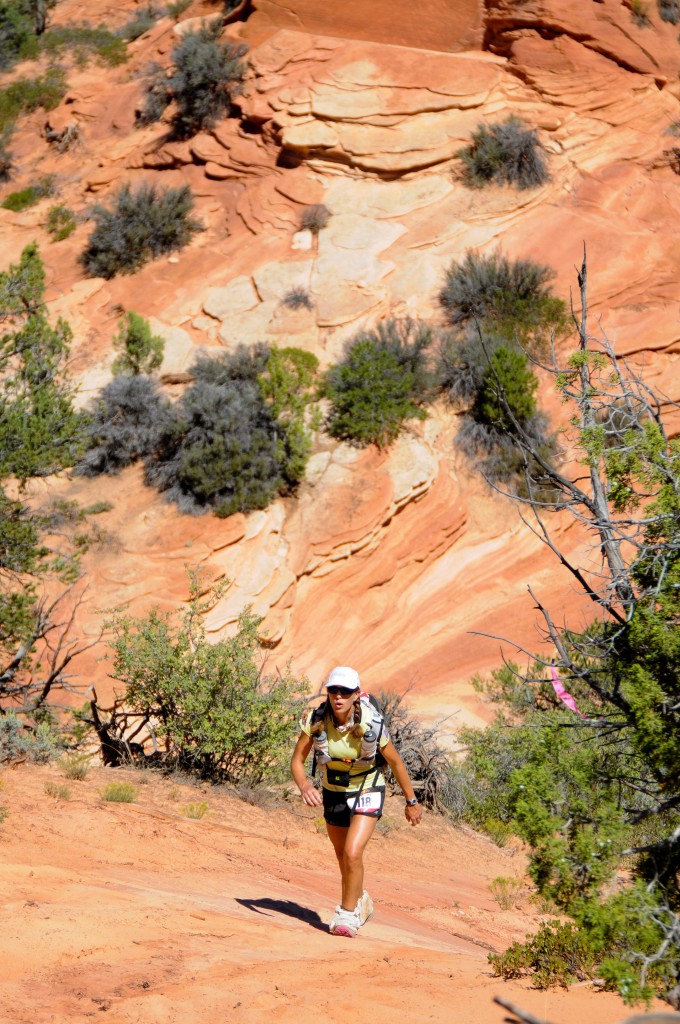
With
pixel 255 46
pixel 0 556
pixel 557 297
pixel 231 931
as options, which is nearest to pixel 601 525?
pixel 231 931

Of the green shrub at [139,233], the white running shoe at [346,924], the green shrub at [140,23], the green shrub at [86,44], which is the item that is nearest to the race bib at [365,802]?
the white running shoe at [346,924]

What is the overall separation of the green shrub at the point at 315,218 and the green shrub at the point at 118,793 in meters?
13.3

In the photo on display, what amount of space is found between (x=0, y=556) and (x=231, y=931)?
23.2 feet

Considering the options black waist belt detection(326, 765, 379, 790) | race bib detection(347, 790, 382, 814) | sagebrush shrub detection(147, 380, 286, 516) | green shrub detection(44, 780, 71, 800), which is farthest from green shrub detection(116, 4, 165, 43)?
race bib detection(347, 790, 382, 814)

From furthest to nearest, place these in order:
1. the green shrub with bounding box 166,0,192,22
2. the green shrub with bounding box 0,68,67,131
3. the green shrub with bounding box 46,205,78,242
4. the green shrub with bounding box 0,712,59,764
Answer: the green shrub with bounding box 0,68,67,131
the green shrub with bounding box 166,0,192,22
the green shrub with bounding box 46,205,78,242
the green shrub with bounding box 0,712,59,764

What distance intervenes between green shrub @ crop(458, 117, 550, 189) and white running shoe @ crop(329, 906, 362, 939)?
632 inches

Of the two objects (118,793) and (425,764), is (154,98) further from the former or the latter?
(118,793)

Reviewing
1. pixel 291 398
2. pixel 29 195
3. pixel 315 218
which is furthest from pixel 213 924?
pixel 29 195

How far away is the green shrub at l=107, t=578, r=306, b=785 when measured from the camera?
29.5 ft

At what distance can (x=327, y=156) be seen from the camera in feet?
64.0

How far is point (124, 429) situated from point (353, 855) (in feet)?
39.1

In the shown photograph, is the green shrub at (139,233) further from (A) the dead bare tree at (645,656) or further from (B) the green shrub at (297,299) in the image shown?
(A) the dead bare tree at (645,656)

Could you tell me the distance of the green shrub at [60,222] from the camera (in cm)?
2134

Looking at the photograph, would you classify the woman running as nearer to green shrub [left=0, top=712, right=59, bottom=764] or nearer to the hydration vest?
the hydration vest
